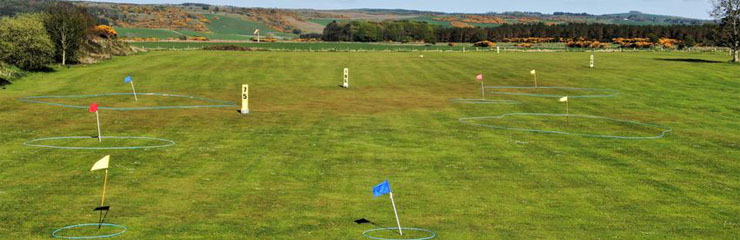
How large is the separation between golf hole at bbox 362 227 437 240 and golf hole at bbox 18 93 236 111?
3284 centimetres

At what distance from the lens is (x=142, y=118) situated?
4559cm

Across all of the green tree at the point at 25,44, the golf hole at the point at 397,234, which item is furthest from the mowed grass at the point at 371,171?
the green tree at the point at 25,44

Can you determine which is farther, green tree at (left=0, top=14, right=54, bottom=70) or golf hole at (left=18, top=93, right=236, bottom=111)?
green tree at (left=0, top=14, right=54, bottom=70)

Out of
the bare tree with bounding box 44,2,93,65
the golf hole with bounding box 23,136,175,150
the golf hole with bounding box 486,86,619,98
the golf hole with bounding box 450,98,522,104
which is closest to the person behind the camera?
the golf hole with bounding box 23,136,175,150

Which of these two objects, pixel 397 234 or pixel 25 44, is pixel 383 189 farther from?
pixel 25 44

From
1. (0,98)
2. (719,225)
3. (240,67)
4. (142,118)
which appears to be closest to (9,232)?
(719,225)

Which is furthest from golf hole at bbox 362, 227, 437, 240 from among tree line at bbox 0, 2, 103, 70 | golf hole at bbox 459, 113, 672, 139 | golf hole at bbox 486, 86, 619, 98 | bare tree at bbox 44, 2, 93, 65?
bare tree at bbox 44, 2, 93, 65

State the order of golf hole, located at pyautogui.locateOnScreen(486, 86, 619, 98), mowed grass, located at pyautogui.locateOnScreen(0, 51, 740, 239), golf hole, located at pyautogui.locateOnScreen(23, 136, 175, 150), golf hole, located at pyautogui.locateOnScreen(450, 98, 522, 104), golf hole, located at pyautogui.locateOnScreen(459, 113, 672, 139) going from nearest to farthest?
mowed grass, located at pyautogui.locateOnScreen(0, 51, 740, 239)
golf hole, located at pyautogui.locateOnScreen(23, 136, 175, 150)
golf hole, located at pyautogui.locateOnScreen(459, 113, 672, 139)
golf hole, located at pyautogui.locateOnScreen(450, 98, 522, 104)
golf hole, located at pyautogui.locateOnScreen(486, 86, 619, 98)

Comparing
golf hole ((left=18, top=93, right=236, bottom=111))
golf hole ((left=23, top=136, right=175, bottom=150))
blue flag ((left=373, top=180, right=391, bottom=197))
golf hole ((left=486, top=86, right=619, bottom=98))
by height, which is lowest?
golf hole ((left=18, top=93, right=236, bottom=111))

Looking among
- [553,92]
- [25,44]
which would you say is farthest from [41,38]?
[553,92]

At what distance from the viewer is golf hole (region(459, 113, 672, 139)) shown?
41781mm

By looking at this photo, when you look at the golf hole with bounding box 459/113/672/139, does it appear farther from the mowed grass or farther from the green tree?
the green tree

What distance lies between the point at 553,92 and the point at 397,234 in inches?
1864

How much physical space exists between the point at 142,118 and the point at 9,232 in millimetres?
25697
